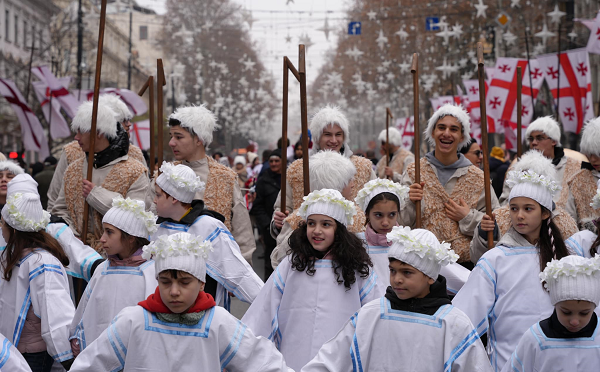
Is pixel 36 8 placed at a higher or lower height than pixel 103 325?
higher

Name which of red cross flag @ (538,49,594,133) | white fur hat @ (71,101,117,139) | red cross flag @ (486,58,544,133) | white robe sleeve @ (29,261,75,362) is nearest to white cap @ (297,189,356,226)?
white robe sleeve @ (29,261,75,362)

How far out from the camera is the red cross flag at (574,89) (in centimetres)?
1545

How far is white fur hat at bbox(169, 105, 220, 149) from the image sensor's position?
7.18 metres

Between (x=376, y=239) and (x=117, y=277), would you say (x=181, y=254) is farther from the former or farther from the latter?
(x=376, y=239)

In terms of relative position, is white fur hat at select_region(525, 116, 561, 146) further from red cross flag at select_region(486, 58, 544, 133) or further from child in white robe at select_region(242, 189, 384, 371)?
red cross flag at select_region(486, 58, 544, 133)

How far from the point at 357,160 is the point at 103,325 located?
9.30 feet

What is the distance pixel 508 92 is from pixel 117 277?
13432 millimetres

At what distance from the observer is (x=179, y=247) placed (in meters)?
4.48

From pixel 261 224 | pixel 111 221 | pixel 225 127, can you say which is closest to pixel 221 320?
pixel 111 221

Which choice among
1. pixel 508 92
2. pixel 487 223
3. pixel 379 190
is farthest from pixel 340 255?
pixel 508 92

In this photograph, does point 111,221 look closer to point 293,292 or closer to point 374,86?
point 293,292

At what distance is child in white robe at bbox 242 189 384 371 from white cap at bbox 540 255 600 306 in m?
1.25

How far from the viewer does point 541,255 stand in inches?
215

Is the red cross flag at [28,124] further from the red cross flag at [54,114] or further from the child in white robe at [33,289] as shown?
the child in white robe at [33,289]
